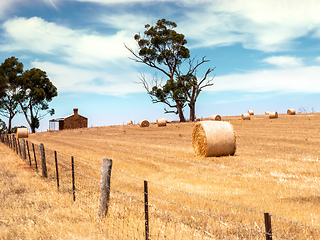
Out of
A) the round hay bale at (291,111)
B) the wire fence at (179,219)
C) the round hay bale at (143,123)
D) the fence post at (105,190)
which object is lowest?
the wire fence at (179,219)

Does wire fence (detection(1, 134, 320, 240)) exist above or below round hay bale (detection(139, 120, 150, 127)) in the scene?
below

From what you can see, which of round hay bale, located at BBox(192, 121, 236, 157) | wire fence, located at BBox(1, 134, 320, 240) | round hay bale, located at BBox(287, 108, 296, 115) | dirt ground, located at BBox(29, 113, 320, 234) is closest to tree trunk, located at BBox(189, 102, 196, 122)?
round hay bale, located at BBox(287, 108, 296, 115)

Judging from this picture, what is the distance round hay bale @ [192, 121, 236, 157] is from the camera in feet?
60.8

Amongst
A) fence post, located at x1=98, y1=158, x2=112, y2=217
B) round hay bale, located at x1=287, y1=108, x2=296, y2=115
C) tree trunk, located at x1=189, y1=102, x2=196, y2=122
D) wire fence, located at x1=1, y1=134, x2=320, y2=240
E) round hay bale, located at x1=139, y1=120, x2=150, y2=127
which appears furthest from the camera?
tree trunk, located at x1=189, y1=102, x2=196, y2=122

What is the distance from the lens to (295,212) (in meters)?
8.16

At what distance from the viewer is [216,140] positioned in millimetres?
18688

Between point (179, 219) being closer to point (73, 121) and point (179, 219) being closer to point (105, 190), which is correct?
point (105, 190)

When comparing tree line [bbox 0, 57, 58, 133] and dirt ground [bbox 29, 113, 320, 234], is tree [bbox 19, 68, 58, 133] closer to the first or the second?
tree line [bbox 0, 57, 58, 133]

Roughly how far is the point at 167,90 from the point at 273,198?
47242 mm

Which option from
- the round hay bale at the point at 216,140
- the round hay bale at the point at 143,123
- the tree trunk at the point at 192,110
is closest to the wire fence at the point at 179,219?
the round hay bale at the point at 216,140

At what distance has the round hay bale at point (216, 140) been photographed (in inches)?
730

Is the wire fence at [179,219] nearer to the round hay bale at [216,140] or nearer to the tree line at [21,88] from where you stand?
the round hay bale at [216,140]

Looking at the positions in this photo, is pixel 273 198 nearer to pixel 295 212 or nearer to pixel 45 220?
pixel 295 212

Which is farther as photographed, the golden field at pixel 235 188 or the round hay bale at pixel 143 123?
the round hay bale at pixel 143 123
